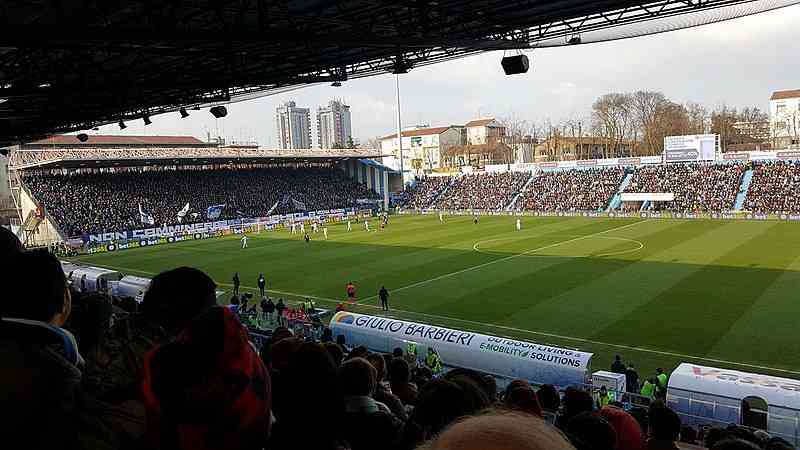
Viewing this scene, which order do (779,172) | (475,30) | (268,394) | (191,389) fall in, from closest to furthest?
(191,389)
(268,394)
(475,30)
(779,172)

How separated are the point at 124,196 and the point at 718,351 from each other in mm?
56882

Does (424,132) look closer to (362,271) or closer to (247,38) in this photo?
(362,271)

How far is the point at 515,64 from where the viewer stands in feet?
56.9

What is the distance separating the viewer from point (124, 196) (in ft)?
199

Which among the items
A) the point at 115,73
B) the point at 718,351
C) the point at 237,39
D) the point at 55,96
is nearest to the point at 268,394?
the point at 237,39

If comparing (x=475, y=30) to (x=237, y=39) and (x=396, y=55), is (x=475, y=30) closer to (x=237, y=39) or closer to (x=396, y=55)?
(x=396, y=55)

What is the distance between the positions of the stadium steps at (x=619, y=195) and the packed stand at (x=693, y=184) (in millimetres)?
498

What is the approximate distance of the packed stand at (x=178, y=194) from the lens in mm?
56000

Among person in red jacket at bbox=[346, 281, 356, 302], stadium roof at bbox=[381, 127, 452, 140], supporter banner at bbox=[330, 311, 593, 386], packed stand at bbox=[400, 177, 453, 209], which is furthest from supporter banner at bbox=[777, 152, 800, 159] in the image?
stadium roof at bbox=[381, 127, 452, 140]

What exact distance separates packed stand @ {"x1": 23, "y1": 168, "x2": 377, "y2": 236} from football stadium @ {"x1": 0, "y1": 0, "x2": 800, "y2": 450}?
299 mm

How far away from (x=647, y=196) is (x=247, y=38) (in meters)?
52.6

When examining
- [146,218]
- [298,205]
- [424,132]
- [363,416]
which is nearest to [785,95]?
[424,132]

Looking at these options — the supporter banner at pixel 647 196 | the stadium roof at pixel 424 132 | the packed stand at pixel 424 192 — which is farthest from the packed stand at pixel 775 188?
the stadium roof at pixel 424 132

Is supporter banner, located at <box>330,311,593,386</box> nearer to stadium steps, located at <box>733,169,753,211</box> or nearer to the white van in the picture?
the white van
